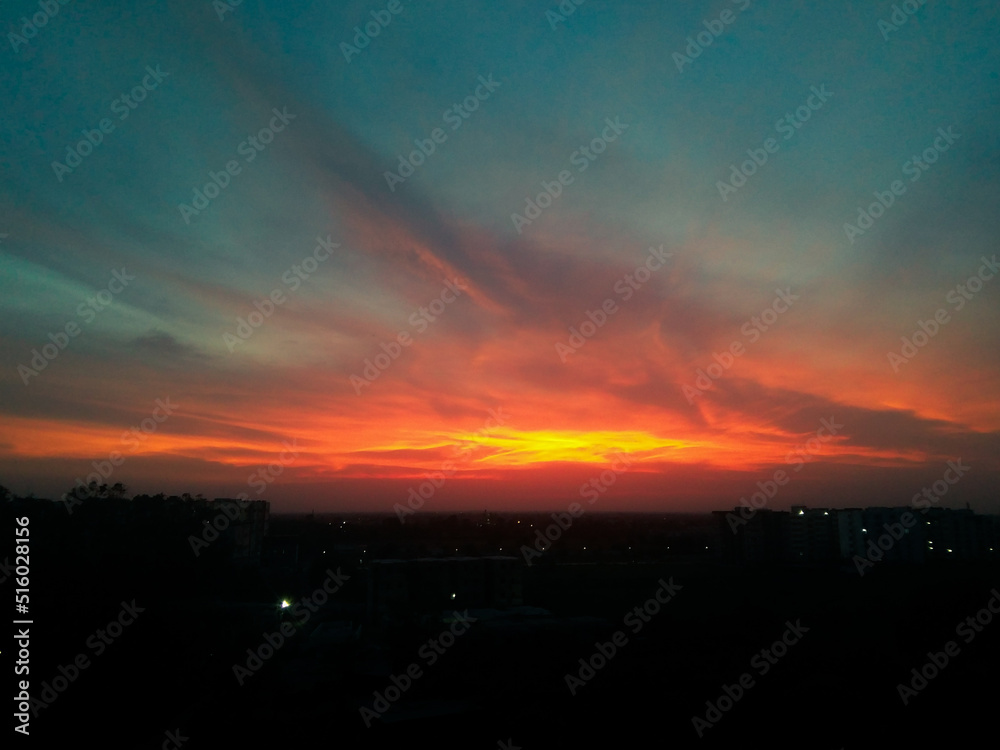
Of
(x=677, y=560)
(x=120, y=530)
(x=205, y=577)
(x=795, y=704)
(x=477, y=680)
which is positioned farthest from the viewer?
(x=677, y=560)

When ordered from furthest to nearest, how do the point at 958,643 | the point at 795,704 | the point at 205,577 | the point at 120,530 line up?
1. the point at 120,530
2. the point at 205,577
3. the point at 958,643
4. the point at 795,704

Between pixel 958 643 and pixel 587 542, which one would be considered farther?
pixel 587 542

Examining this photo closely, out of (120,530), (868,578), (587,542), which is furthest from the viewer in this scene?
(587,542)

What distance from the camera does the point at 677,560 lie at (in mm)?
50594

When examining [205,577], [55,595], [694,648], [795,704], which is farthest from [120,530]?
[795,704]

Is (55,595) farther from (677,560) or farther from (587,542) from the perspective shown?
(587,542)

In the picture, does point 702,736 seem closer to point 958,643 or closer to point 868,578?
point 958,643

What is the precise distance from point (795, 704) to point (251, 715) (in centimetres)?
1304

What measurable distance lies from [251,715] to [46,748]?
14.8 ft

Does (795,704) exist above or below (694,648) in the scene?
below

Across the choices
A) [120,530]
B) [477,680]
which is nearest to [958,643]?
[477,680]

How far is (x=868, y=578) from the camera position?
125ft

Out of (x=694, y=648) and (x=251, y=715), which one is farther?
(x=694, y=648)

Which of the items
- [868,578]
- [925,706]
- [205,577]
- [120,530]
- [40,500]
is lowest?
[925,706]
